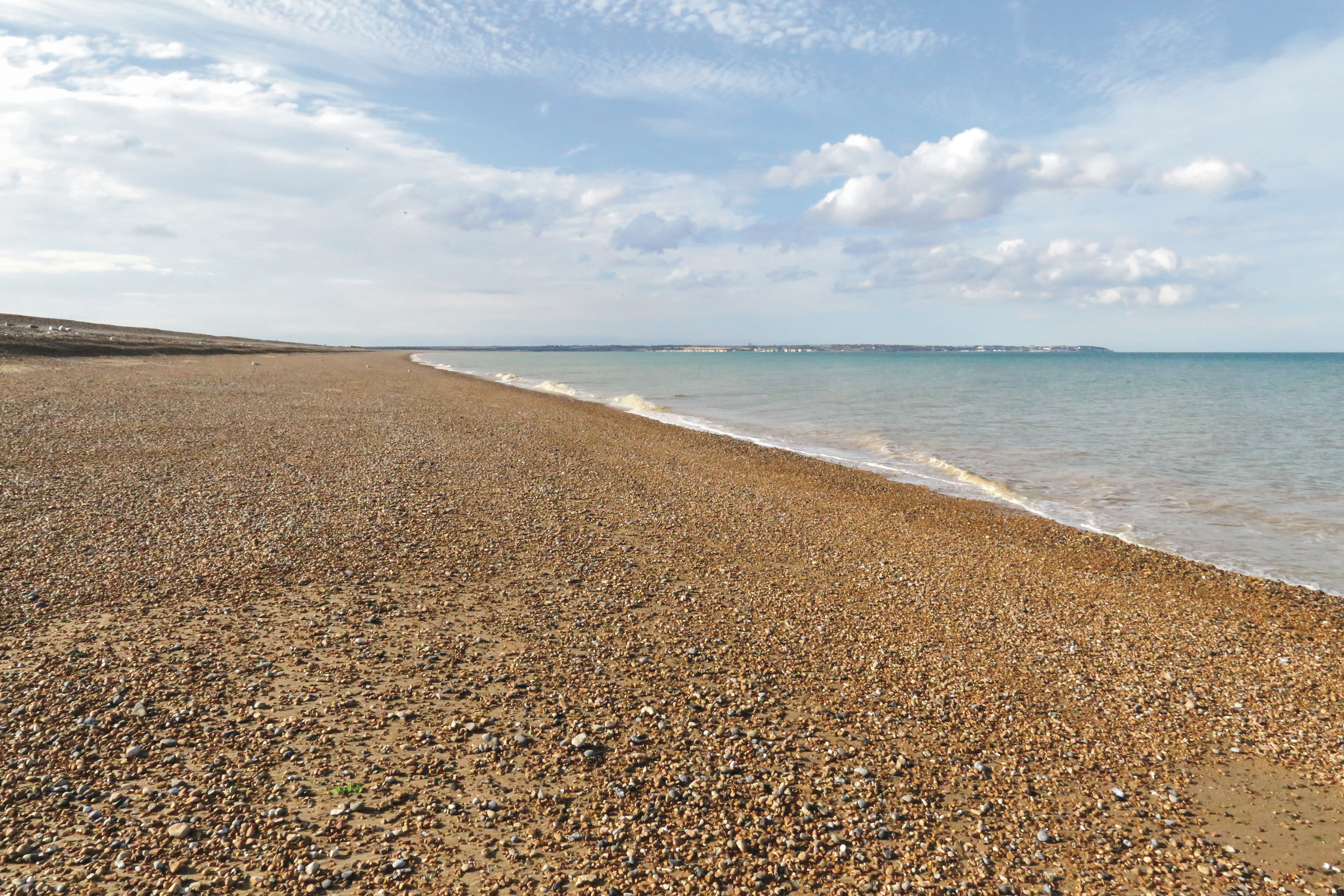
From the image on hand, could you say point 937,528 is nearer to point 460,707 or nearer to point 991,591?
point 991,591

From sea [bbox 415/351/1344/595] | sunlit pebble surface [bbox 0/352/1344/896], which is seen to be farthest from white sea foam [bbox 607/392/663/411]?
sunlit pebble surface [bbox 0/352/1344/896]

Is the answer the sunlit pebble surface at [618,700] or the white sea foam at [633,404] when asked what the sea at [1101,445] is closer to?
the white sea foam at [633,404]

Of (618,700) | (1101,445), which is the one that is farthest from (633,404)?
(618,700)

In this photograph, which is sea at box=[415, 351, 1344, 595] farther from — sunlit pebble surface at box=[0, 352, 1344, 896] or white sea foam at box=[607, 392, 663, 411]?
sunlit pebble surface at box=[0, 352, 1344, 896]

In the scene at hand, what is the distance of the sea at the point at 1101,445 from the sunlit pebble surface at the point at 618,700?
3317 mm

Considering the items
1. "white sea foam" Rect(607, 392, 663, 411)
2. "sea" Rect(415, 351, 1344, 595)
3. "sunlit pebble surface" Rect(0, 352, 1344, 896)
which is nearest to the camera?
"sunlit pebble surface" Rect(0, 352, 1344, 896)

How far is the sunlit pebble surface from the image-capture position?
479 centimetres

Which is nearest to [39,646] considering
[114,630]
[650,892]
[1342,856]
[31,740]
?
[114,630]

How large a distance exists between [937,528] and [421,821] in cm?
1220

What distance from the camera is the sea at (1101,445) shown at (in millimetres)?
15375

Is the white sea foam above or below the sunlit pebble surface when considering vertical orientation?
above

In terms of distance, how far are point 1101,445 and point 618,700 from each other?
27.9m

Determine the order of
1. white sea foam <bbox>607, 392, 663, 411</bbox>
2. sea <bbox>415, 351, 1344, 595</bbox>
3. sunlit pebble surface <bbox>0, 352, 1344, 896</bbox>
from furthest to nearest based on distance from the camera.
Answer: white sea foam <bbox>607, 392, 663, 411</bbox>
sea <bbox>415, 351, 1344, 595</bbox>
sunlit pebble surface <bbox>0, 352, 1344, 896</bbox>

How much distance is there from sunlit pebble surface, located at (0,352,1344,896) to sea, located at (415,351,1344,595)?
10.9ft
